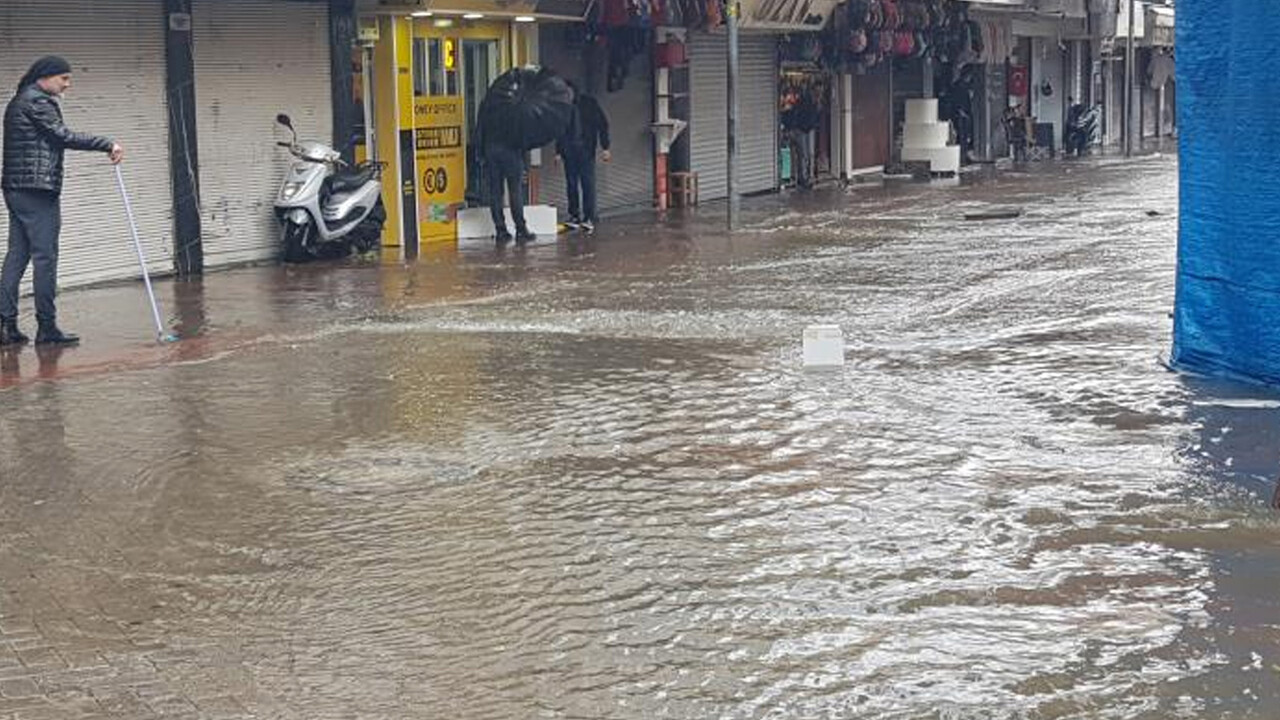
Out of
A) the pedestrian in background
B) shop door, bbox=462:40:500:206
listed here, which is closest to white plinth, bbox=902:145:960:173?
the pedestrian in background

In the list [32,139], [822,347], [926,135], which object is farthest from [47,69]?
[926,135]

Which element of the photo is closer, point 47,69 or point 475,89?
point 47,69

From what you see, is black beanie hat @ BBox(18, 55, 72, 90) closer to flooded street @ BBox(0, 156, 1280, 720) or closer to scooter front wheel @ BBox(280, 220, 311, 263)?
flooded street @ BBox(0, 156, 1280, 720)

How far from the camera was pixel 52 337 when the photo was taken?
12.0 metres

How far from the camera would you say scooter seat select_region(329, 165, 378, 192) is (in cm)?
1772

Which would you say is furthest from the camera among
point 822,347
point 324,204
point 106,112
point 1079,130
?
point 1079,130

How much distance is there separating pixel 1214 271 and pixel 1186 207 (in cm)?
45

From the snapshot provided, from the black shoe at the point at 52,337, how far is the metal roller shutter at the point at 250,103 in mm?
4889

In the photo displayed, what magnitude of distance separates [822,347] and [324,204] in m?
8.41

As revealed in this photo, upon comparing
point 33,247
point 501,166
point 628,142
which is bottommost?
point 33,247

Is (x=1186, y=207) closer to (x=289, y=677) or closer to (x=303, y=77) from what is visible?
(x=289, y=677)

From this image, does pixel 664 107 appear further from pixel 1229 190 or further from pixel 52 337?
pixel 1229 190

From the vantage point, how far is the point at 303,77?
18078 mm

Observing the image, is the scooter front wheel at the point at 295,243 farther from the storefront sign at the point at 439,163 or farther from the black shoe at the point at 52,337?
the black shoe at the point at 52,337
